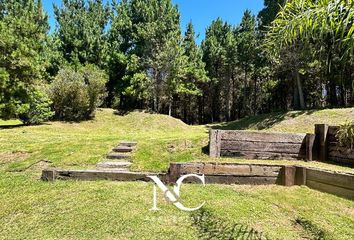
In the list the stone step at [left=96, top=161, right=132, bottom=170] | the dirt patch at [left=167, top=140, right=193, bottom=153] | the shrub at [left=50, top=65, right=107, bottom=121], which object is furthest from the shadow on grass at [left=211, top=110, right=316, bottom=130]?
the stone step at [left=96, top=161, right=132, bottom=170]

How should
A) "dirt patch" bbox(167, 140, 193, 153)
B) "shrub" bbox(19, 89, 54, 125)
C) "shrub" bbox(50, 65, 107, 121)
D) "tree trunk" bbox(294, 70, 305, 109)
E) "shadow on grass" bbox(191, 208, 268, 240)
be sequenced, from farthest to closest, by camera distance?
"tree trunk" bbox(294, 70, 305, 109) < "shrub" bbox(50, 65, 107, 121) < "shrub" bbox(19, 89, 54, 125) < "dirt patch" bbox(167, 140, 193, 153) < "shadow on grass" bbox(191, 208, 268, 240)

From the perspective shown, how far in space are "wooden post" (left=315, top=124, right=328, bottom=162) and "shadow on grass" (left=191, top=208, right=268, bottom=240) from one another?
5343 mm

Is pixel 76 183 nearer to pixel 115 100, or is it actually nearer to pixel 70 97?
pixel 70 97

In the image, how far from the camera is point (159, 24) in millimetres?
29250

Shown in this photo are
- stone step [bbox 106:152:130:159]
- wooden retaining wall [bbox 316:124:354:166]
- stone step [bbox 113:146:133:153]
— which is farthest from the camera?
stone step [bbox 113:146:133:153]

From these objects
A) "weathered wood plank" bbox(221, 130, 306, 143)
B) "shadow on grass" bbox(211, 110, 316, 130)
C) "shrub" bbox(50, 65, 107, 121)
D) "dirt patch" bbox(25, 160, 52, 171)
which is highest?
"shrub" bbox(50, 65, 107, 121)

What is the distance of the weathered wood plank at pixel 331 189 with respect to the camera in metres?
5.43

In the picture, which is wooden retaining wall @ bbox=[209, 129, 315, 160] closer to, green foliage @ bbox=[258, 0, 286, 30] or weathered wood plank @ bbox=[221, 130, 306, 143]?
weathered wood plank @ bbox=[221, 130, 306, 143]

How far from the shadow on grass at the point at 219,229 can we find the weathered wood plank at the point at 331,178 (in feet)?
7.42

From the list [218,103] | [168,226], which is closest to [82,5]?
[218,103]

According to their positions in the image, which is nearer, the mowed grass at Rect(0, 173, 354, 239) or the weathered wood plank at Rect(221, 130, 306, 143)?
the mowed grass at Rect(0, 173, 354, 239)

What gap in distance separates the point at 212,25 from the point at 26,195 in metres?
36.2

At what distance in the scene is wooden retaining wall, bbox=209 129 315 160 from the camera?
8.89 metres

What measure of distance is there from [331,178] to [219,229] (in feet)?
8.83
